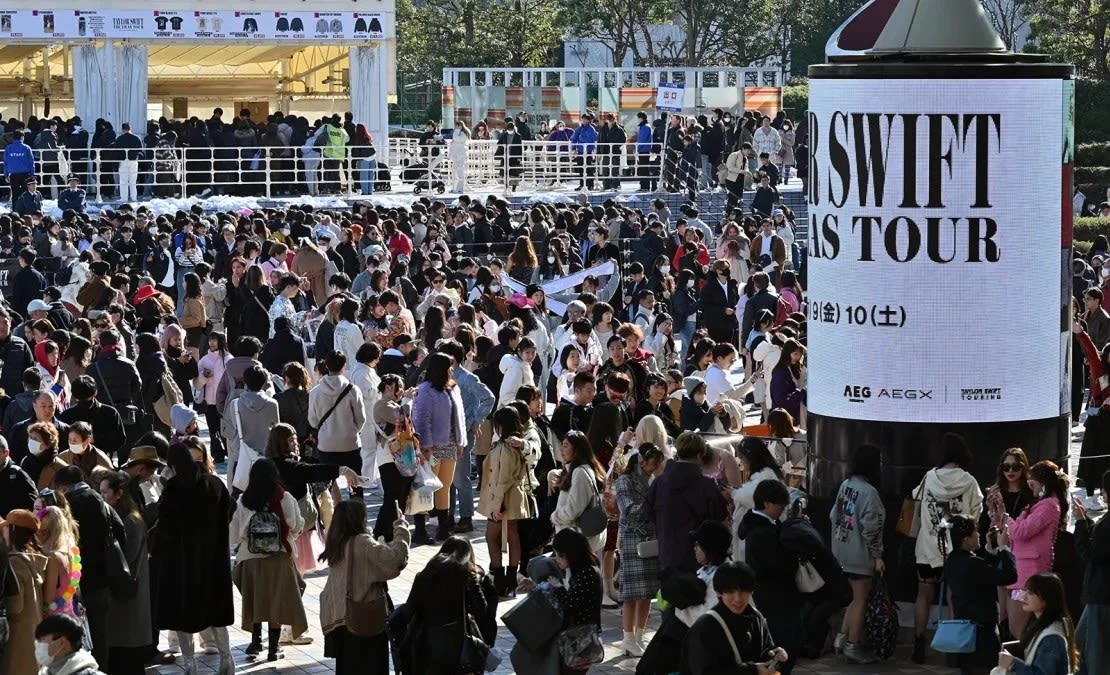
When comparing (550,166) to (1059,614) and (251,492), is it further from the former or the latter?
(1059,614)

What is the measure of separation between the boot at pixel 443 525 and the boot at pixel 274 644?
309cm

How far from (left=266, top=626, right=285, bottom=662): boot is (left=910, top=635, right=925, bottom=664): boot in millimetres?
3675

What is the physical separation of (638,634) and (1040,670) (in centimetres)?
336

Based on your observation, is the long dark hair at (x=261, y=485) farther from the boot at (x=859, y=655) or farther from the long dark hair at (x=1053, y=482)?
the long dark hair at (x=1053, y=482)

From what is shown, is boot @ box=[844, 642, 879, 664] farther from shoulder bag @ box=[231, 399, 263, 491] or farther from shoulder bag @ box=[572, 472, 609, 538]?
shoulder bag @ box=[231, 399, 263, 491]

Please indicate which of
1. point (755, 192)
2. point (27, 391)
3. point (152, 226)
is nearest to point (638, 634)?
point (27, 391)

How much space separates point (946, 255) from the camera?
37.9 feet

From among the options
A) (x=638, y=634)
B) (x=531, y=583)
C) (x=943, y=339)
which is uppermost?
(x=943, y=339)

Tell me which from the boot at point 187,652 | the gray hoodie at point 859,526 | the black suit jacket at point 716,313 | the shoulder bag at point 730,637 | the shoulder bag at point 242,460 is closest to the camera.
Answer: the shoulder bag at point 730,637

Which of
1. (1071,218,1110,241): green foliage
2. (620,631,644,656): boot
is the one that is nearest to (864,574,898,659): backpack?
(620,631,644,656): boot

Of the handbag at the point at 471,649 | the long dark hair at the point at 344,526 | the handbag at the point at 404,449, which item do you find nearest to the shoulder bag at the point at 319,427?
the handbag at the point at 404,449

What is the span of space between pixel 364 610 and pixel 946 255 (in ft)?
13.6

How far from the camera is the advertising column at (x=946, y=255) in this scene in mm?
11516

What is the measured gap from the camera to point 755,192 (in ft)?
113
